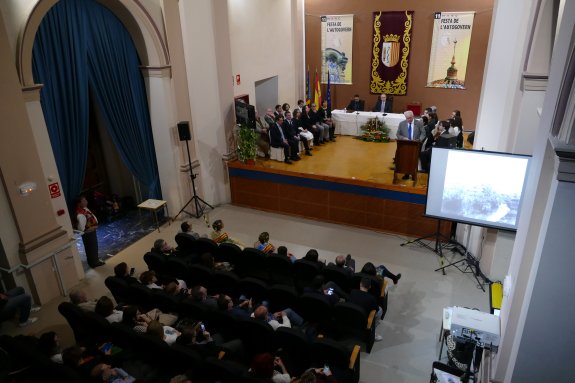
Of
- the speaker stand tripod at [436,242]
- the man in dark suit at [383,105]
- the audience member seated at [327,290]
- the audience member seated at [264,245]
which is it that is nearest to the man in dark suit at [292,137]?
the speaker stand tripod at [436,242]

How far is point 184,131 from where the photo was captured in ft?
24.3

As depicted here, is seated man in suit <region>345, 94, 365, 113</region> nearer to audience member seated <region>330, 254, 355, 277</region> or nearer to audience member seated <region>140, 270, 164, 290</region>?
audience member seated <region>330, 254, 355, 277</region>

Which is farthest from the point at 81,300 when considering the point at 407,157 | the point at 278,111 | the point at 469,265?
the point at 278,111

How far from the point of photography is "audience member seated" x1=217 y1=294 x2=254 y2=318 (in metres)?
4.41

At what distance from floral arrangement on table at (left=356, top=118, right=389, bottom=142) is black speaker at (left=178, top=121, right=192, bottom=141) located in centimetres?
531

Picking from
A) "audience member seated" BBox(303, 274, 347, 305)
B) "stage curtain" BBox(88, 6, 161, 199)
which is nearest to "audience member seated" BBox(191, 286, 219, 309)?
"audience member seated" BBox(303, 274, 347, 305)

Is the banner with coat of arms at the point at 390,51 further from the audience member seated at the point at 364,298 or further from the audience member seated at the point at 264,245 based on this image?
the audience member seated at the point at 364,298

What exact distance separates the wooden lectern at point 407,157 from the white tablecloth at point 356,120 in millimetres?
3552

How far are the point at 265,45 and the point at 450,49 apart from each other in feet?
16.6

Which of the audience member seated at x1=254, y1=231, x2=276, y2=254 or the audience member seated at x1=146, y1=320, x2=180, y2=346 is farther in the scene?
the audience member seated at x1=254, y1=231, x2=276, y2=254

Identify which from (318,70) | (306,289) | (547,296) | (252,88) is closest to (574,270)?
(547,296)

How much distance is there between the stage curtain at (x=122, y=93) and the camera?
21.0ft

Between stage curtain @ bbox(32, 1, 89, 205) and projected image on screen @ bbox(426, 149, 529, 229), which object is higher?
stage curtain @ bbox(32, 1, 89, 205)

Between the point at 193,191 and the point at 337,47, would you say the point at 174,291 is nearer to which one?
the point at 193,191
